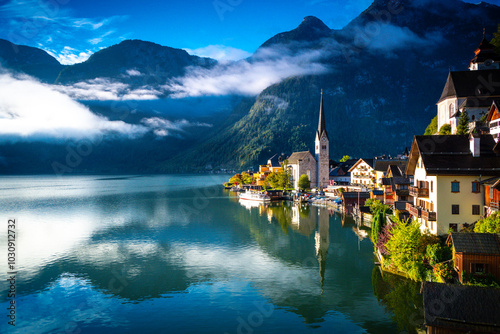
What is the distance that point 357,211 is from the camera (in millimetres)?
82000

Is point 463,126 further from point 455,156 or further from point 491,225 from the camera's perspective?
point 491,225

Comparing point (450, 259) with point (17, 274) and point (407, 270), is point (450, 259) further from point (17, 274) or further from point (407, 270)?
point (17, 274)

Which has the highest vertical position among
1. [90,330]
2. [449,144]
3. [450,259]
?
[449,144]

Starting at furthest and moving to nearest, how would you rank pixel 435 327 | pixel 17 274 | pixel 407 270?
pixel 17 274 < pixel 407 270 < pixel 435 327

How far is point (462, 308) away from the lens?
23.5 m

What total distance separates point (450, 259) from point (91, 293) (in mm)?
33383

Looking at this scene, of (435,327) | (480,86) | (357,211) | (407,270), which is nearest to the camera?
(435,327)

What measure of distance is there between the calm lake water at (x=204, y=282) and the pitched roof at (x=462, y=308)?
582 cm

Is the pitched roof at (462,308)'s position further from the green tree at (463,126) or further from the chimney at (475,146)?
the green tree at (463,126)

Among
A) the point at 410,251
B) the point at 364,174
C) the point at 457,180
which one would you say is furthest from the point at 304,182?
the point at 410,251

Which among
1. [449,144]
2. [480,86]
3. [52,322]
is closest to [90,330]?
[52,322]

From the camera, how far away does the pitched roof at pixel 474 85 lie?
70.8m

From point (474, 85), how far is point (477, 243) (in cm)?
5564

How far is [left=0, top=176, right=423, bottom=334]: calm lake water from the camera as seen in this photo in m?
30.8
